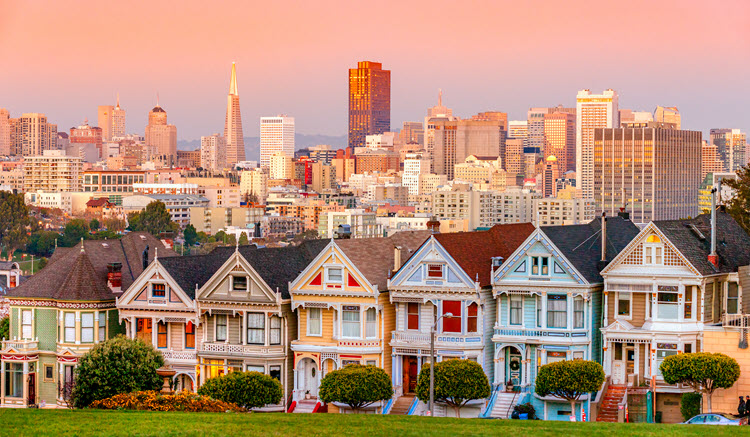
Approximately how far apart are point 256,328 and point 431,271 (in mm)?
6880

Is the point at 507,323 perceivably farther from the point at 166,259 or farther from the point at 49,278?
the point at 49,278

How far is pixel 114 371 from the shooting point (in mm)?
51281

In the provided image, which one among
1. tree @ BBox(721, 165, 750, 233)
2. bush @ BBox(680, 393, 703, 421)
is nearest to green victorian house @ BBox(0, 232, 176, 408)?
bush @ BBox(680, 393, 703, 421)

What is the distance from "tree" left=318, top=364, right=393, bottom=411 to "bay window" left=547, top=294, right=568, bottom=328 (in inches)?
227

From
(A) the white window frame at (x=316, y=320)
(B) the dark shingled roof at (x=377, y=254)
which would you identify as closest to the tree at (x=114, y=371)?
(A) the white window frame at (x=316, y=320)

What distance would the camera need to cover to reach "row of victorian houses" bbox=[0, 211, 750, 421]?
47875mm

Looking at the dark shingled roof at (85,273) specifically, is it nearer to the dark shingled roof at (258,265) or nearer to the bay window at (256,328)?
the dark shingled roof at (258,265)

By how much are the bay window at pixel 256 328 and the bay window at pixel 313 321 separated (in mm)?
1632

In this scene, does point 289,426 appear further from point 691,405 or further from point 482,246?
point 482,246

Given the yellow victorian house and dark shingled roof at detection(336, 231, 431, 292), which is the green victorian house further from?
dark shingled roof at detection(336, 231, 431, 292)

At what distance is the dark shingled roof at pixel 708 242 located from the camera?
157 feet

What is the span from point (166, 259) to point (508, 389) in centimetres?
1372

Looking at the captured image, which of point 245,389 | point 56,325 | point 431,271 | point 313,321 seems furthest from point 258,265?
point 56,325

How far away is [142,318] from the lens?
54.5 metres
